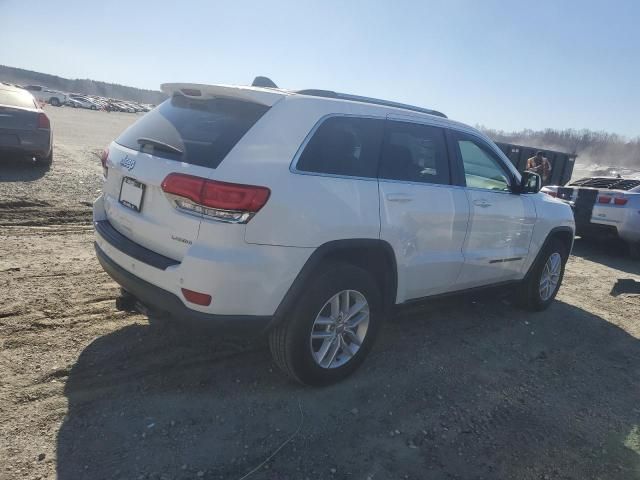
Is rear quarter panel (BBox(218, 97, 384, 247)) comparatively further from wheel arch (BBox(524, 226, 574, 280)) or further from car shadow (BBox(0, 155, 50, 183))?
car shadow (BBox(0, 155, 50, 183))

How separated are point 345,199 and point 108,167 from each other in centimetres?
171

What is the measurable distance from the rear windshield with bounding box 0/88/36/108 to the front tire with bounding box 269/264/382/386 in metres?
8.47

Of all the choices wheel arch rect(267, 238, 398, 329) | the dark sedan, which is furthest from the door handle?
the dark sedan

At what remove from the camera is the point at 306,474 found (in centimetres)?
259

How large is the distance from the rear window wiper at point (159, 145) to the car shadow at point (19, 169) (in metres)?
6.14

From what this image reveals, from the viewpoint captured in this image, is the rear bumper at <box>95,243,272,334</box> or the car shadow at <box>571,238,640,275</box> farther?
the car shadow at <box>571,238,640,275</box>

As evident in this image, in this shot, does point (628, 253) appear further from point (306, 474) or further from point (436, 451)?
point (306, 474)

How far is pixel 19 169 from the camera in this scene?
9117mm

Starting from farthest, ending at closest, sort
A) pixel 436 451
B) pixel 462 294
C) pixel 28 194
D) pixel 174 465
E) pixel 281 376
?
pixel 28 194 < pixel 462 294 < pixel 281 376 < pixel 436 451 < pixel 174 465

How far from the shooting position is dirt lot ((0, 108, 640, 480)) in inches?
104

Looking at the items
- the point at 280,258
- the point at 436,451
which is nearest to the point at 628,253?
the point at 436,451

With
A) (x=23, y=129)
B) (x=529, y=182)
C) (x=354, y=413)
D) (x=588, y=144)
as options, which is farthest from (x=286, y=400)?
(x=588, y=144)

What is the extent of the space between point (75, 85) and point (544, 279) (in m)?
134

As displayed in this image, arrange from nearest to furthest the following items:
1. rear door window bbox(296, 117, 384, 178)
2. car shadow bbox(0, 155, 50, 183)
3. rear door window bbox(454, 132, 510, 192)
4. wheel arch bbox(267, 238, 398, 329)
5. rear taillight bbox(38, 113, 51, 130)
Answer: wheel arch bbox(267, 238, 398, 329) < rear door window bbox(296, 117, 384, 178) < rear door window bbox(454, 132, 510, 192) < car shadow bbox(0, 155, 50, 183) < rear taillight bbox(38, 113, 51, 130)
